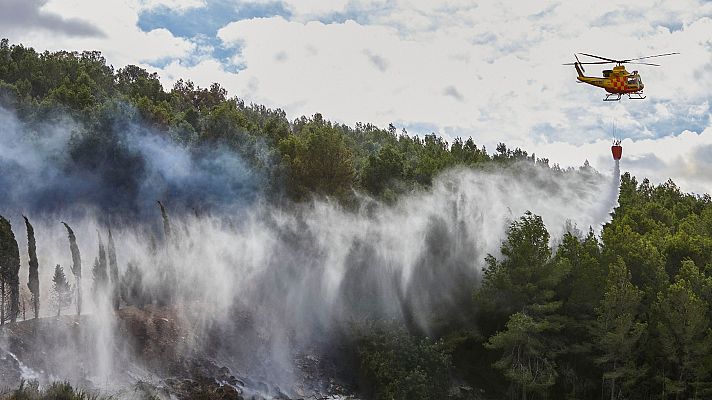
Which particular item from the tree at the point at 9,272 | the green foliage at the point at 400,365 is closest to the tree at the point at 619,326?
the green foliage at the point at 400,365

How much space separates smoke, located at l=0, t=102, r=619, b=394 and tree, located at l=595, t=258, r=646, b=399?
933cm

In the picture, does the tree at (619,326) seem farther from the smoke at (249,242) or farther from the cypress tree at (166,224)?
the cypress tree at (166,224)

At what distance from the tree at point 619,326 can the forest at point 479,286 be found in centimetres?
8

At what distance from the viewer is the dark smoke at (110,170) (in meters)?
42.2

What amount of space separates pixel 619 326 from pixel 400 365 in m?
12.1

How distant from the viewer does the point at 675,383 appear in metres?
33.0

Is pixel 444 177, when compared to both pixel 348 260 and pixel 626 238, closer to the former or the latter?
pixel 348 260

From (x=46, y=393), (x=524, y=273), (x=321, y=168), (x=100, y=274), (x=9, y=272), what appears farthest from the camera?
(x=321, y=168)

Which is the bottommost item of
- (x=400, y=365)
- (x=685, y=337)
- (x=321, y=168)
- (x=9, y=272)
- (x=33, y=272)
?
(x=400, y=365)

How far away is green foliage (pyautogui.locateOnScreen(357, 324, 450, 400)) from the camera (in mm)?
34281

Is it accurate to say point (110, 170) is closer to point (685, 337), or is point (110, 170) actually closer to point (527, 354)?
point (527, 354)

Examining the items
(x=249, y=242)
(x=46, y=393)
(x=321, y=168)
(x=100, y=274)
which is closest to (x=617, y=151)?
(x=321, y=168)

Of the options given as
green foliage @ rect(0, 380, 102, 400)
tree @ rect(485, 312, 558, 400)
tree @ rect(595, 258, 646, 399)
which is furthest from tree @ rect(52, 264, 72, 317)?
tree @ rect(595, 258, 646, 399)

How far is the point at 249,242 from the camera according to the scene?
4731 centimetres
